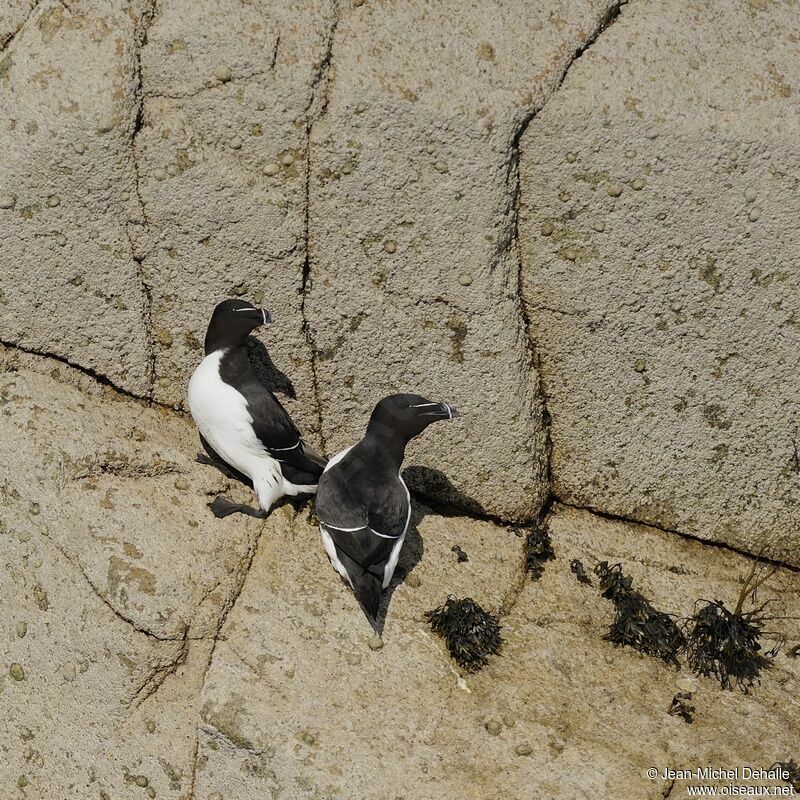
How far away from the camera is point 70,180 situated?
4.47 metres

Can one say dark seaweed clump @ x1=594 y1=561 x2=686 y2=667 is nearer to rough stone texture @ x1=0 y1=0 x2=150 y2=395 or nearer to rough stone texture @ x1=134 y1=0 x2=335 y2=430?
rough stone texture @ x1=134 y1=0 x2=335 y2=430

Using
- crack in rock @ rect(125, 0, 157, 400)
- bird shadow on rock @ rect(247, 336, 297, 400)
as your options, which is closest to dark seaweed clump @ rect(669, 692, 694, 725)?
bird shadow on rock @ rect(247, 336, 297, 400)

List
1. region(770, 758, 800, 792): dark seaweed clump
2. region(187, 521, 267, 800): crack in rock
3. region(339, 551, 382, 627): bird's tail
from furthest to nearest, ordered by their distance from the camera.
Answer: region(339, 551, 382, 627): bird's tail
region(187, 521, 267, 800): crack in rock
region(770, 758, 800, 792): dark seaweed clump

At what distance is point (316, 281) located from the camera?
4648 mm

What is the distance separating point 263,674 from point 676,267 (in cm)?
242

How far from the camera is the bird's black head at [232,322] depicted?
14.6ft

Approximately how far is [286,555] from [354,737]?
0.87m

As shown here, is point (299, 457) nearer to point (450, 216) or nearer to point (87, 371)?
point (87, 371)

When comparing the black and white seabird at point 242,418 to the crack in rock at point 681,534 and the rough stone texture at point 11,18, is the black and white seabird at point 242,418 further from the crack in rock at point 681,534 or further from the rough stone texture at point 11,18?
the rough stone texture at point 11,18

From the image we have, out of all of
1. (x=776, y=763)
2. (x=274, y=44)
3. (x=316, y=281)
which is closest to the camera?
(x=776, y=763)

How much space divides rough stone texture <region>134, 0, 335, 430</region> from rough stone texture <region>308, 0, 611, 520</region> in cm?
11

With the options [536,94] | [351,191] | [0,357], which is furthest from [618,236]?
[0,357]

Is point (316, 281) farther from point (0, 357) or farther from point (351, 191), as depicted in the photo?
point (0, 357)

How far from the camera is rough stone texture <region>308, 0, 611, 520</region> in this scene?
4.34 metres
